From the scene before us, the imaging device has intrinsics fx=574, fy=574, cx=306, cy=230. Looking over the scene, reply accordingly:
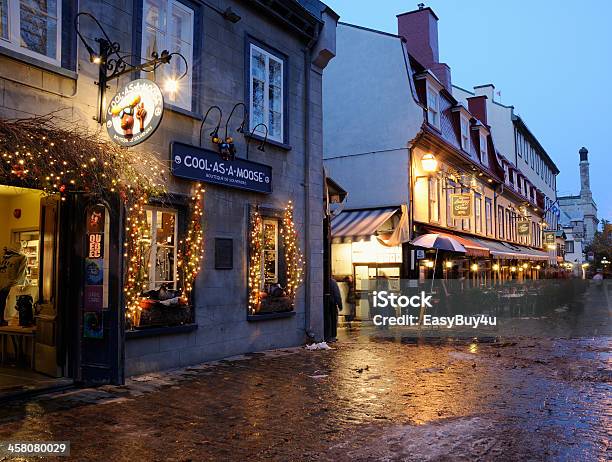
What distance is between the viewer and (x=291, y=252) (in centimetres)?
1154

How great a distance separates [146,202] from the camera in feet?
27.2

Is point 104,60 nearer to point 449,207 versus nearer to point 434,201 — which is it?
point 434,201

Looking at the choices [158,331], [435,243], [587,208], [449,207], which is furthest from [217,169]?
[587,208]

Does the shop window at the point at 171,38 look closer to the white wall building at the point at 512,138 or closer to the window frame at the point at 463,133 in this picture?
the window frame at the point at 463,133

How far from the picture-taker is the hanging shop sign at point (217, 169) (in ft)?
Answer: 29.6

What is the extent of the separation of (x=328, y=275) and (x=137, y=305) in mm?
5521

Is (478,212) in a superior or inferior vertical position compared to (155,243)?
superior

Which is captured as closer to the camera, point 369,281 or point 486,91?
point 369,281

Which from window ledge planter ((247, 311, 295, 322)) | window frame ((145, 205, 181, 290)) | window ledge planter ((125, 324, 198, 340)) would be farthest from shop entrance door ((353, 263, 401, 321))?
window frame ((145, 205, 181, 290))

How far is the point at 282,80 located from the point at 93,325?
20.9ft

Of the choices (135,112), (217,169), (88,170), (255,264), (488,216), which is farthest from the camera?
(488,216)

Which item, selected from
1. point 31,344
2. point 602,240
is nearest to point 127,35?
point 31,344

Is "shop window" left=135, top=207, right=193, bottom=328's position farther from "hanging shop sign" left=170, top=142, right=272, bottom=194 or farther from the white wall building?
the white wall building

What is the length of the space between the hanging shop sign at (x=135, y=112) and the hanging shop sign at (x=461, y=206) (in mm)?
14465
